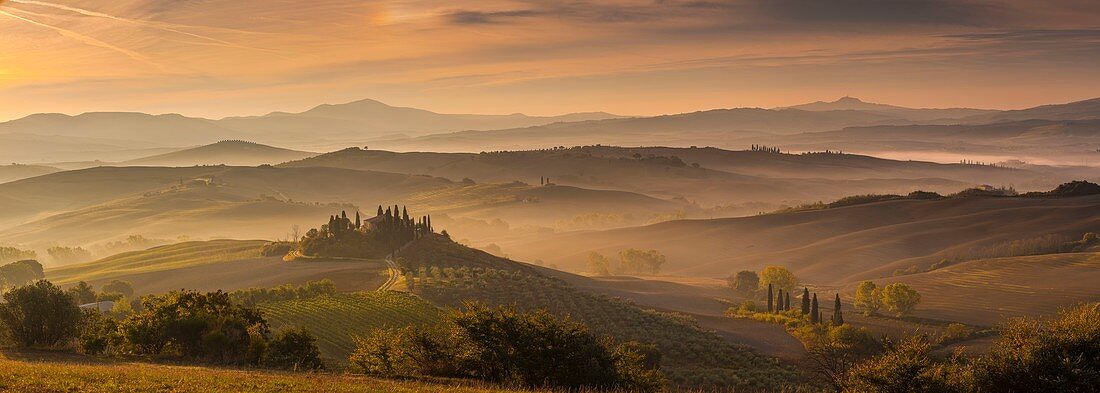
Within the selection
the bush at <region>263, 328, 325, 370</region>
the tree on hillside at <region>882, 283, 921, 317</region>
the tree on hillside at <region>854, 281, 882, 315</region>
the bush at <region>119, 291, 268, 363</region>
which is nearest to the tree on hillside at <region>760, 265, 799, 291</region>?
the tree on hillside at <region>854, 281, 882, 315</region>

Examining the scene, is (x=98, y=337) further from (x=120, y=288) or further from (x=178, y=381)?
(x=120, y=288)

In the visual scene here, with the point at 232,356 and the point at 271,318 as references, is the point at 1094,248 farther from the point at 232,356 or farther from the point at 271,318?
the point at 232,356

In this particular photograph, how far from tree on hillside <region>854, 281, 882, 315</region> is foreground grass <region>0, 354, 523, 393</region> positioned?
382 ft

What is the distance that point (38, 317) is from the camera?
44.6 m

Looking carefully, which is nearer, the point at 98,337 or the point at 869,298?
the point at 98,337

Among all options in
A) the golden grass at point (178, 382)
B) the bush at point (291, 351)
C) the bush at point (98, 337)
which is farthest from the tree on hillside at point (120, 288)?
the golden grass at point (178, 382)

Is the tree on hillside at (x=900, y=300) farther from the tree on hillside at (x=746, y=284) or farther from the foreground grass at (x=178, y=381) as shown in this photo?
the foreground grass at (x=178, y=381)

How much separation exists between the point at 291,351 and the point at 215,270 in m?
90.9

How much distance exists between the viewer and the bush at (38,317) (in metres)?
44.1

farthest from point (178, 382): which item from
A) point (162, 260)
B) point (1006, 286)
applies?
point (1006, 286)

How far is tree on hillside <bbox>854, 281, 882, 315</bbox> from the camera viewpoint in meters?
133

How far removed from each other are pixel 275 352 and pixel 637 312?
67332 millimetres

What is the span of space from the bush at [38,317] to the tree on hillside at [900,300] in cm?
11625

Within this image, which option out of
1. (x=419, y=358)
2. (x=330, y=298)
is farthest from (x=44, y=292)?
(x=330, y=298)
